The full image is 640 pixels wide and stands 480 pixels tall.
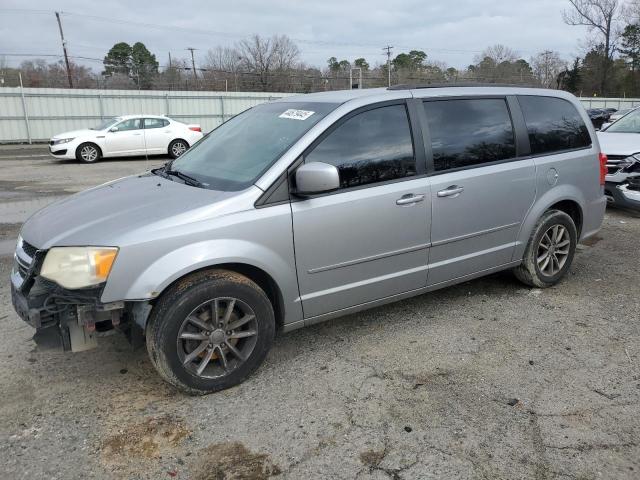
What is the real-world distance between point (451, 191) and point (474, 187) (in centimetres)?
25

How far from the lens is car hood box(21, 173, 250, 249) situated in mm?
2879

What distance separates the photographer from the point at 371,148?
11.8ft

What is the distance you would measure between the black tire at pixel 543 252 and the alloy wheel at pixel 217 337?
2.70m

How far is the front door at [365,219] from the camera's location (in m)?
3.34

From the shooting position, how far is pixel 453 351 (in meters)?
3.68

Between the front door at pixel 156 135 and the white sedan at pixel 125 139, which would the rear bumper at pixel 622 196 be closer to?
the white sedan at pixel 125 139

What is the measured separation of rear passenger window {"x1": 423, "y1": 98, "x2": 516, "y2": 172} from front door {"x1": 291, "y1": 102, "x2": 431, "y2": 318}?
0.76ft

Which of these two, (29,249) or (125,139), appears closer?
(29,249)

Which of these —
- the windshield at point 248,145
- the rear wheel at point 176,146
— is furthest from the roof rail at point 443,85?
the rear wheel at point 176,146

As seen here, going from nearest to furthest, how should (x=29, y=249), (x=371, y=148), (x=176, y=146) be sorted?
(x=29, y=249) → (x=371, y=148) → (x=176, y=146)

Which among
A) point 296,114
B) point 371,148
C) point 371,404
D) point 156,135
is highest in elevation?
point 296,114

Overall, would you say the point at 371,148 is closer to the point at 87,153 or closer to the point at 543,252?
the point at 543,252

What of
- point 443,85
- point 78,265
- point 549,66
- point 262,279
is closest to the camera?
point 78,265

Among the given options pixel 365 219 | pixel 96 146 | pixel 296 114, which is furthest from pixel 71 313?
pixel 96 146
